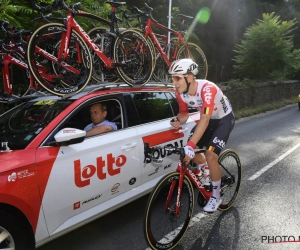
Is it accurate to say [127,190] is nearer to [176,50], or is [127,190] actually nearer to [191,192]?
[191,192]

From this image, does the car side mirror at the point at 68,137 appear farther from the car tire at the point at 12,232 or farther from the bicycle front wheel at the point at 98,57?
the bicycle front wheel at the point at 98,57

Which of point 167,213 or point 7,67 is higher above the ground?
point 7,67

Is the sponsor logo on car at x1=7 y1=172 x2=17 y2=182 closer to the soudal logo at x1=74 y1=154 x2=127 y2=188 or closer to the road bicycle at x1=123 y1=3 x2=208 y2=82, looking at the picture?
the soudal logo at x1=74 y1=154 x2=127 y2=188

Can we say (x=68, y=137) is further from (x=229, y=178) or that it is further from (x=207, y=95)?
(x=229, y=178)

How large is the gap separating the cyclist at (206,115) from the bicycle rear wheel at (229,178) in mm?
301

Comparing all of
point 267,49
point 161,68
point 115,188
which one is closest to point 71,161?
point 115,188

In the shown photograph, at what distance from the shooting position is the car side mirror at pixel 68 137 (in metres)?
2.88

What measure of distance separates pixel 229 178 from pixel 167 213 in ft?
4.25

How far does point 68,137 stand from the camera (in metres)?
2.92

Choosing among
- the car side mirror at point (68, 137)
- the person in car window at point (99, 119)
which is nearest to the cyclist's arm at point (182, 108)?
the person in car window at point (99, 119)

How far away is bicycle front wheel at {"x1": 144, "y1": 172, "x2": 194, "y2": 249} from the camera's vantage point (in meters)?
3.15

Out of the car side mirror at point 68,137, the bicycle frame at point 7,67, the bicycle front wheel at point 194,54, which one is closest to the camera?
the car side mirror at point 68,137

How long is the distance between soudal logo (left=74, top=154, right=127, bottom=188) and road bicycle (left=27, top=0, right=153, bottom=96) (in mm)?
1001

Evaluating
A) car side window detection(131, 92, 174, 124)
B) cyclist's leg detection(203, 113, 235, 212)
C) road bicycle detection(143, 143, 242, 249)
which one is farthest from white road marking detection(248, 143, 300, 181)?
road bicycle detection(143, 143, 242, 249)
